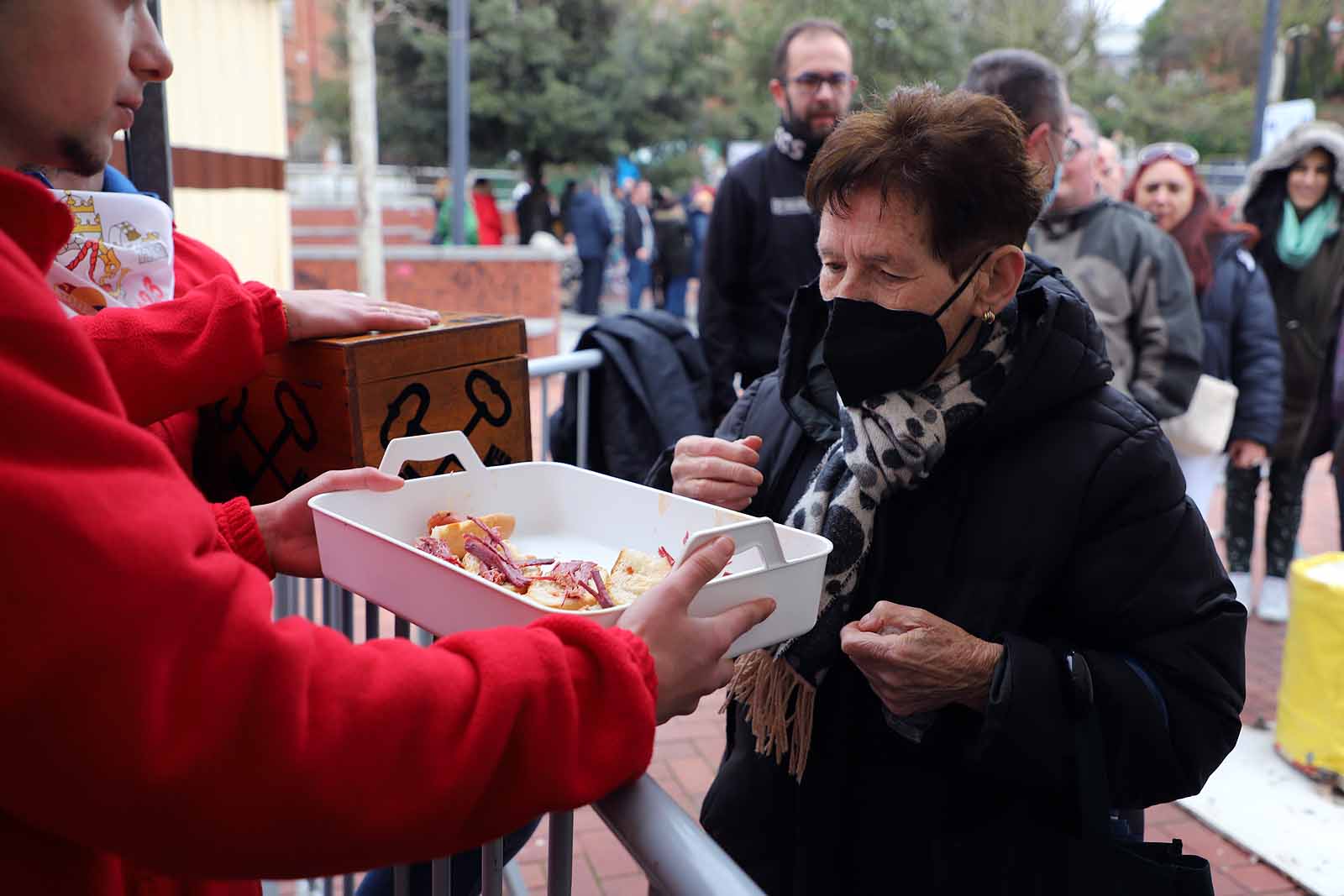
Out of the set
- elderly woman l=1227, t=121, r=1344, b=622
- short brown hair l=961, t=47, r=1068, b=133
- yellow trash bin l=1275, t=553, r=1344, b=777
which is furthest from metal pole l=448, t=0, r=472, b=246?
yellow trash bin l=1275, t=553, r=1344, b=777

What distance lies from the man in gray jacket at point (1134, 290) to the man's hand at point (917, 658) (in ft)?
8.83

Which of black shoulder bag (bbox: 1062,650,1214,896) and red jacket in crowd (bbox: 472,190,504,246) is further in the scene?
red jacket in crowd (bbox: 472,190,504,246)

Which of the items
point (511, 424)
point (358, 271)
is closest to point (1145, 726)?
point (511, 424)

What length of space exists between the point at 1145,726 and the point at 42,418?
1.52 m

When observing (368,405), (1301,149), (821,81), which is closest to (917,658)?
(368,405)

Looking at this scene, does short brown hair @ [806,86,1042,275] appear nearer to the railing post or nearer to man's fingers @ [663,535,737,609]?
man's fingers @ [663,535,737,609]

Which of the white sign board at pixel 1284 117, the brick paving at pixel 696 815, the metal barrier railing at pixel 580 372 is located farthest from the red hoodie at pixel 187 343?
the white sign board at pixel 1284 117

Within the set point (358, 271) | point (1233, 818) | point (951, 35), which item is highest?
point (951, 35)

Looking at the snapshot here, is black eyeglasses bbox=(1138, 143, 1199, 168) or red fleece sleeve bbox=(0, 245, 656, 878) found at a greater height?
black eyeglasses bbox=(1138, 143, 1199, 168)

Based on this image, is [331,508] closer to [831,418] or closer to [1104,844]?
[831,418]

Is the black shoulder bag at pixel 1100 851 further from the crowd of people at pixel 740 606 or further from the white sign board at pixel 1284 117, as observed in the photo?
the white sign board at pixel 1284 117

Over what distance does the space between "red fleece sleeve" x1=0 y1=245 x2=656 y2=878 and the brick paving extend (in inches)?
76.7

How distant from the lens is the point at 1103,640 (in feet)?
5.69

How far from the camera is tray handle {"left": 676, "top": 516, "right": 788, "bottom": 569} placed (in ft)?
3.75
